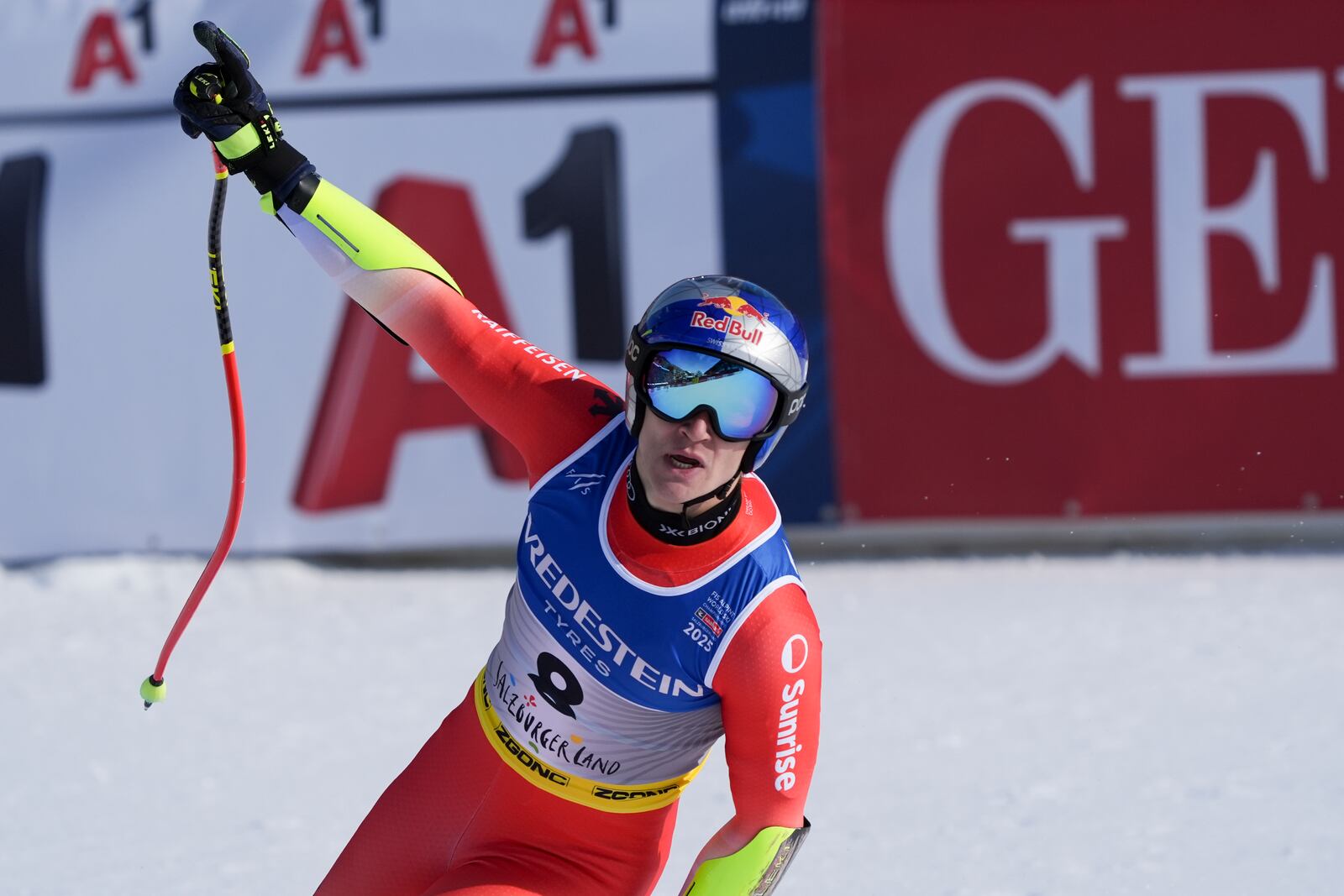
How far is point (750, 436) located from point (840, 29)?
4.65 meters

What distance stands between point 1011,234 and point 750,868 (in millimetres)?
4908

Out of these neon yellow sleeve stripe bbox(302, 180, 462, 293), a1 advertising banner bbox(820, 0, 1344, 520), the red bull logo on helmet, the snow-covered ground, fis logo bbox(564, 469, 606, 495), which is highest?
neon yellow sleeve stripe bbox(302, 180, 462, 293)

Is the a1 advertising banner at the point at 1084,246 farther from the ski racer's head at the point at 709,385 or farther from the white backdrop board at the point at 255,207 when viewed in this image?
the ski racer's head at the point at 709,385

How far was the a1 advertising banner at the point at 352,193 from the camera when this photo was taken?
684 centimetres

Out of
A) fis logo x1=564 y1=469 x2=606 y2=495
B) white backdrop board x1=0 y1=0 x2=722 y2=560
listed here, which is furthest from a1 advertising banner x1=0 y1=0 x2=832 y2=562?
fis logo x1=564 y1=469 x2=606 y2=495

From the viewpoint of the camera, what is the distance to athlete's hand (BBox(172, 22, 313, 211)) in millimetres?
2877

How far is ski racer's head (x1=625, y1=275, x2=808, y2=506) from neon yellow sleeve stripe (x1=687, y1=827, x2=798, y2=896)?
55cm

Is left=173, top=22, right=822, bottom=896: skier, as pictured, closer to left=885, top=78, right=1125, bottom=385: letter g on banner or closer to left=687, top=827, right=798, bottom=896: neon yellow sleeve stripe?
left=687, top=827, right=798, bottom=896: neon yellow sleeve stripe

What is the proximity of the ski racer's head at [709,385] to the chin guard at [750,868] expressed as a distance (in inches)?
21.9

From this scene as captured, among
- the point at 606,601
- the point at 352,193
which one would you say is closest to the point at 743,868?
the point at 606,601

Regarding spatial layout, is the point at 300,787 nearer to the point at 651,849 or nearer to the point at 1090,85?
the point at 651,849

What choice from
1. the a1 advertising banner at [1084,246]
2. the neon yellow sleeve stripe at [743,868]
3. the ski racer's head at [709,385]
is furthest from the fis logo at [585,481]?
the a1 advertising banner at [1084,246]

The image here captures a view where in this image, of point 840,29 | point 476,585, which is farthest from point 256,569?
→ point 840,29

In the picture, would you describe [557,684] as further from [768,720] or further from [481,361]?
[481,361]
